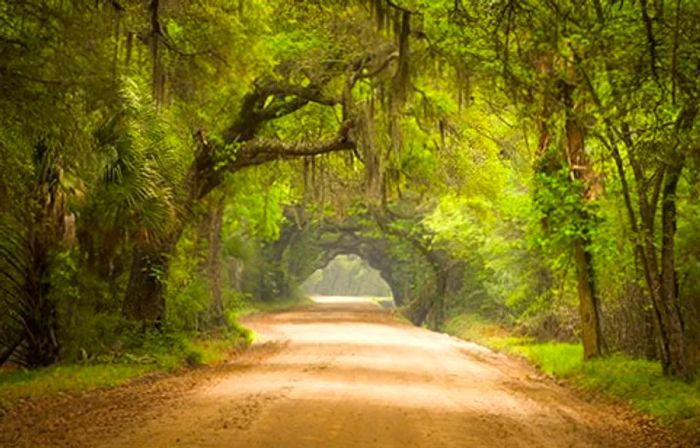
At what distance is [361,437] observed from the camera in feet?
29.0

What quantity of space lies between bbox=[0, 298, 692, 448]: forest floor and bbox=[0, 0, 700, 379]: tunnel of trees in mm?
2223

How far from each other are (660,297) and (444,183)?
11.6 metres

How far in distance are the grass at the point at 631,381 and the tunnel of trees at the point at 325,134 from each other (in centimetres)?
53

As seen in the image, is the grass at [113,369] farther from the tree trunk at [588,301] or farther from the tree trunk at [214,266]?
the tree trunk at [588,301]

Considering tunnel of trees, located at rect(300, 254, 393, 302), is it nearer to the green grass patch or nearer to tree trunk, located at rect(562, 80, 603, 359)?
tree trunk, located at rect(562, 80, 603, 359)

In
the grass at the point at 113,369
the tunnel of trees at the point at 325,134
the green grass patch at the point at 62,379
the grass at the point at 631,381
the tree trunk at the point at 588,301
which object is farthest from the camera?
the tree trunk at the point at 588,301

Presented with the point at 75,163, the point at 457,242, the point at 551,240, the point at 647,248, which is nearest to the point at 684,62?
the point at 647,248

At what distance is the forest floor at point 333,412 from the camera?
8.76 meters

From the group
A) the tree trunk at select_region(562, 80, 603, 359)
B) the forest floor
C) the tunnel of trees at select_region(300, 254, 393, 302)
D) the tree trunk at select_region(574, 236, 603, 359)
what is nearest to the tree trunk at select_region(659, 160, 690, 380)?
the forest floor

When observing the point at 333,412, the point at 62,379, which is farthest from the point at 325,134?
the point at 333,412

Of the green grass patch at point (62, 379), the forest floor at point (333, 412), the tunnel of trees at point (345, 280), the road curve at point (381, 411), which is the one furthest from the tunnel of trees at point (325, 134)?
the tunnel of trees at point (345, 280)

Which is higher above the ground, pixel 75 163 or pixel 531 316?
pixel 75 163

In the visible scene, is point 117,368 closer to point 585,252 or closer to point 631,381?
point 631,381

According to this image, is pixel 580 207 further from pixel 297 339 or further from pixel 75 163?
pixel 297 339
